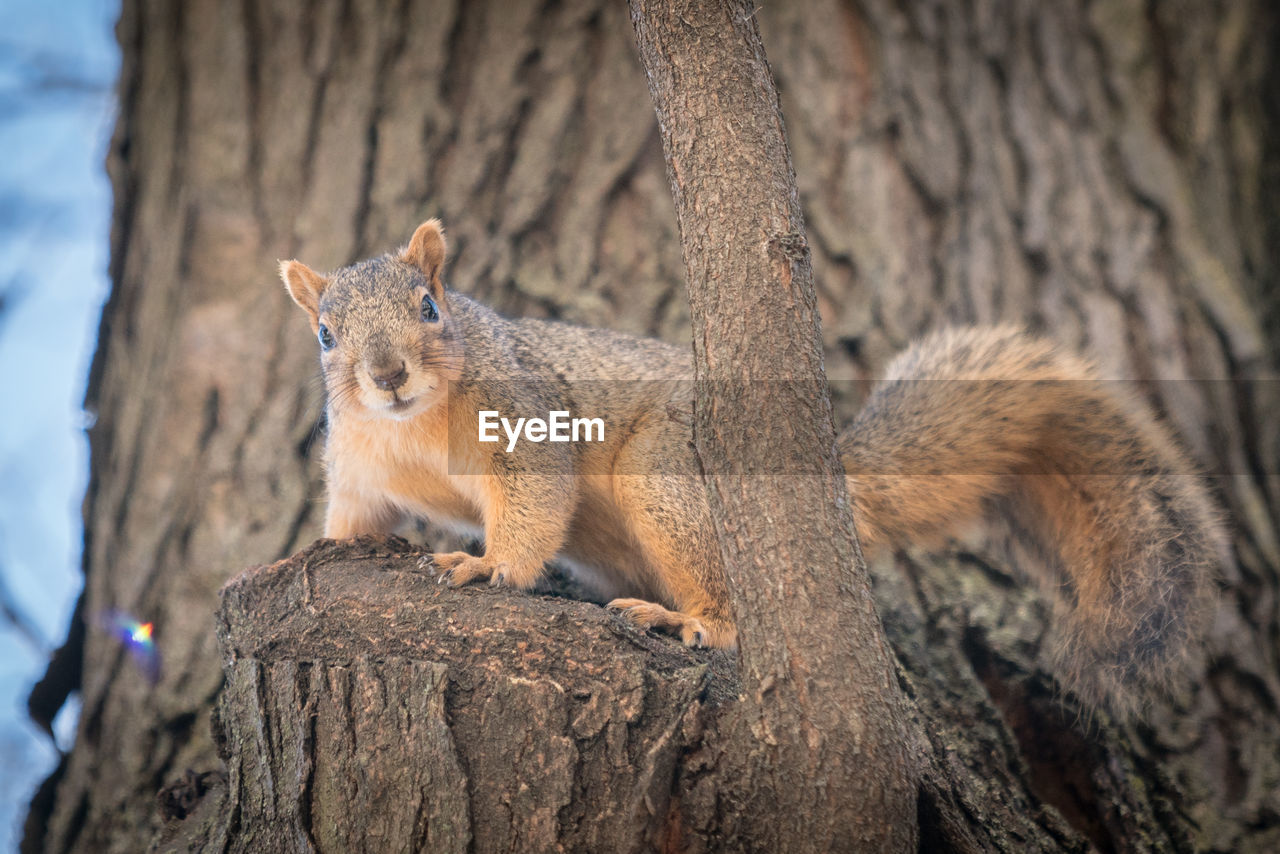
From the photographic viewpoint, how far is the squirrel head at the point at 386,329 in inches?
88.4

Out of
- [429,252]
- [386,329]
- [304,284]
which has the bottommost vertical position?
[386,329]

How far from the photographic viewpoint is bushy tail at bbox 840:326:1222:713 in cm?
215

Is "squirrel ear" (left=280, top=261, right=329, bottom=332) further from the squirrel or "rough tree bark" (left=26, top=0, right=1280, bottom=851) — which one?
"rough tree bark" (left=26, top=0, right=1280, bottom=851)

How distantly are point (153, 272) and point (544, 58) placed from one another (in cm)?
149

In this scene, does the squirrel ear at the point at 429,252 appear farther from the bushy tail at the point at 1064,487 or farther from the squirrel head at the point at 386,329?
→ the bushy tail at the point at 1064,487

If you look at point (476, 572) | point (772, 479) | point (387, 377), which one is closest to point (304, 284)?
point (387, 377)

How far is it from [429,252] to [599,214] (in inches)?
27.8

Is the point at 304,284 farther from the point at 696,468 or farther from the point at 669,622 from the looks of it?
the point at 669,622

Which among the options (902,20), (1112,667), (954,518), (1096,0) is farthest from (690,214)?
(1096,0)

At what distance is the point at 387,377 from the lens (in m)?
2.20

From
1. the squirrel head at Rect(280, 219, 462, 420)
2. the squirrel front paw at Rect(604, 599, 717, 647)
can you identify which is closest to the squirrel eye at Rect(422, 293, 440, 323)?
the squirrel head at Rect(280, 219, 462, 420)

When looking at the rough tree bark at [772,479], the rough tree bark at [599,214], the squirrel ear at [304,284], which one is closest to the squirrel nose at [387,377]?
the squirrel ear at [304,284]

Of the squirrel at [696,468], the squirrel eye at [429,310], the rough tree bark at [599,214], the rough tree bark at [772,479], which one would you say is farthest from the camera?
the rough tree bark at [599,214]

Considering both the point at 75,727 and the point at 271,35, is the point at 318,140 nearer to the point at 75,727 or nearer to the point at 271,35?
the point at 271,35
